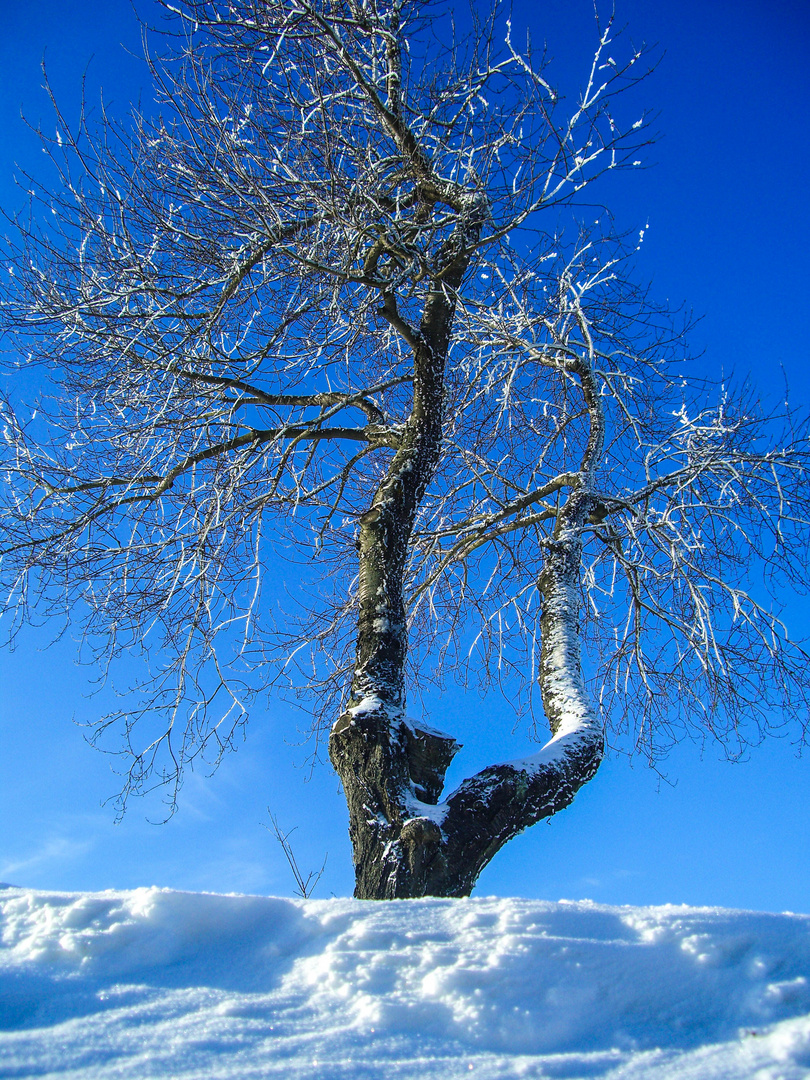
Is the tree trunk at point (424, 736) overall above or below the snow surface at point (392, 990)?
above

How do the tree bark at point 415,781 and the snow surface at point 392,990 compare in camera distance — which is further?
the tree bark at point 415,781

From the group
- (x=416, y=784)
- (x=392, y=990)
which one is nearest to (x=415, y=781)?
(x=416, y=784)

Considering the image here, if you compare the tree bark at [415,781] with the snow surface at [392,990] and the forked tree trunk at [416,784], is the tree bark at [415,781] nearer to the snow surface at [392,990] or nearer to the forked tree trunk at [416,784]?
the forked tree trunk at [416,784]

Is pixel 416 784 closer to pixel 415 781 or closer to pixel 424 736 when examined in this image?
pixel 415 781

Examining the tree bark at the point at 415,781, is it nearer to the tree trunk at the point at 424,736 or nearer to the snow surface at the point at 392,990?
the tree trunk at the point at 424,736

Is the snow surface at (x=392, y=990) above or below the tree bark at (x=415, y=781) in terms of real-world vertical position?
below

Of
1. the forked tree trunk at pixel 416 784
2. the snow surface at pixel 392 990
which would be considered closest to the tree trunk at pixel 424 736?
the forked tree trunk at pixel 416 784

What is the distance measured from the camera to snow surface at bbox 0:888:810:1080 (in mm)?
1436

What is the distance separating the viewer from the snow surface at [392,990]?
1.44m

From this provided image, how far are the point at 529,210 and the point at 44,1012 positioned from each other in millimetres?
4496

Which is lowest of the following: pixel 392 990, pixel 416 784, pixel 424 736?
pixel 392 990

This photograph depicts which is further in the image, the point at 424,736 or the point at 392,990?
the point at 424,736

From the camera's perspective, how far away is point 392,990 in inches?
65.3

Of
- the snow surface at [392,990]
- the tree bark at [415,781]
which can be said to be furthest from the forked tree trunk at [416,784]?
the snow surface at [392,990]
